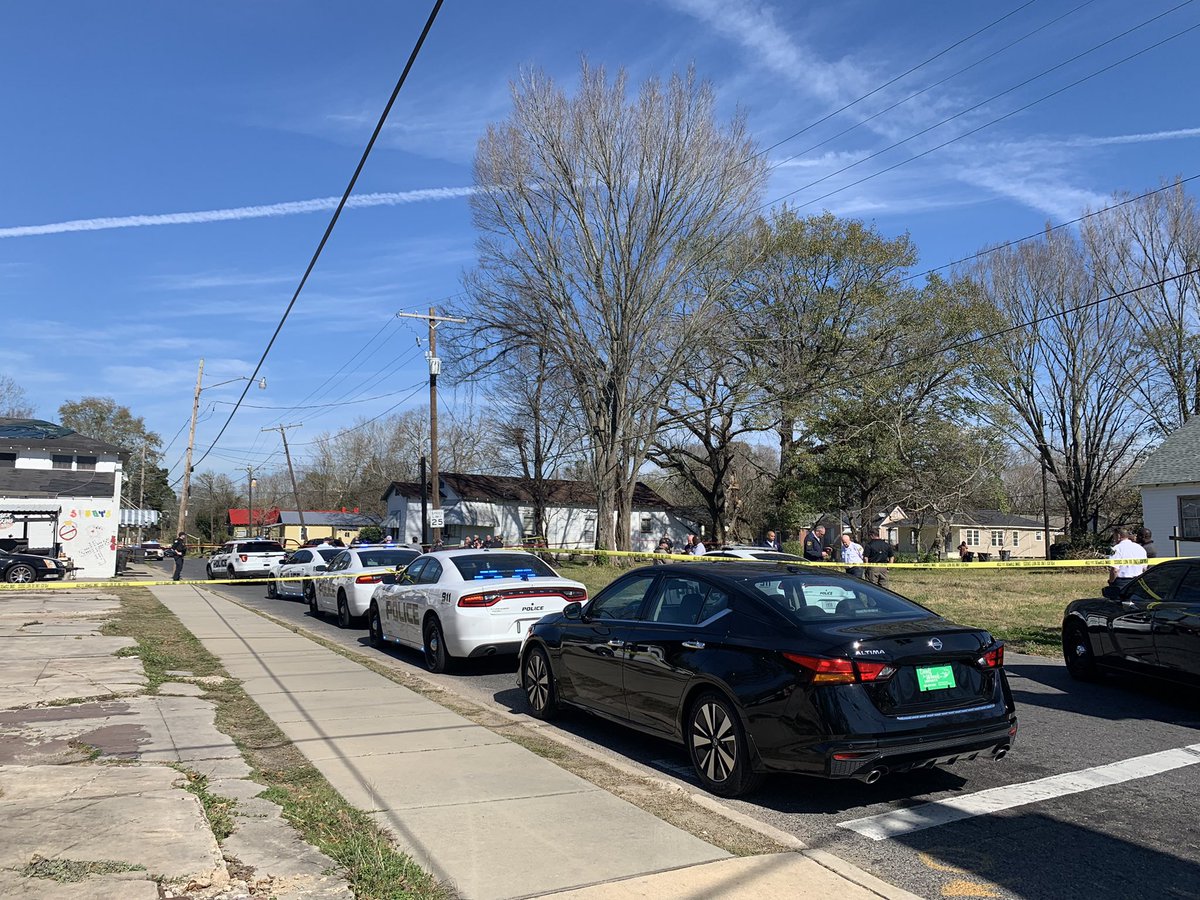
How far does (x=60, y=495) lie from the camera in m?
37.1

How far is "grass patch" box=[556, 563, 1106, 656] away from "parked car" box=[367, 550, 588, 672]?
21.5 feet

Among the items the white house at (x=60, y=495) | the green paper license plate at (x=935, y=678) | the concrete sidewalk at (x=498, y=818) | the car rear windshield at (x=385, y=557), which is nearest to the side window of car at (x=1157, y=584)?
the green paper license plate at (x=935, y=678)

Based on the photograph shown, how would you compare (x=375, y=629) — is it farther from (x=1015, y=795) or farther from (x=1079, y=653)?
(x=1015, y=795)

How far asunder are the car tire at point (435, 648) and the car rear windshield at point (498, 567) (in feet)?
2.30

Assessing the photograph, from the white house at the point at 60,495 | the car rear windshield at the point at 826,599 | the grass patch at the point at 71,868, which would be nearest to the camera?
the grass patch at the point at 71,868

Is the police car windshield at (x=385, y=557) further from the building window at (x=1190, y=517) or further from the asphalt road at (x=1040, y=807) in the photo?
the building window at (x=1190, y=517)

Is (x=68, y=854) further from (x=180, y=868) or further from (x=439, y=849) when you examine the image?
(x=439, y=849)

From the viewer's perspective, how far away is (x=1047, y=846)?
5.16 metres

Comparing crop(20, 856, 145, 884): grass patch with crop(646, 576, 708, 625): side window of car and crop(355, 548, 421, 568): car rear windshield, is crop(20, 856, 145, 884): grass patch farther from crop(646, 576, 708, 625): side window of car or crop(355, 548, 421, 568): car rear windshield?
crop(355, 548, 421, 568): car rear windshield

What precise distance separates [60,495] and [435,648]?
104 ft

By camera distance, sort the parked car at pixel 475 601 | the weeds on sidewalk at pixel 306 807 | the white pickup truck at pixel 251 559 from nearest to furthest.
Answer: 1. the weeds on sidewalk at pixel 306 807
2. the parked car at pixel 475 601
3. the white pickup truck at pixel 251 559

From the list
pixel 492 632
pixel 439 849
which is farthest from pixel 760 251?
pixel 439 849

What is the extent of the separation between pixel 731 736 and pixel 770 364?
117ft

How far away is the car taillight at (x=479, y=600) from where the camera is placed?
11.0m
